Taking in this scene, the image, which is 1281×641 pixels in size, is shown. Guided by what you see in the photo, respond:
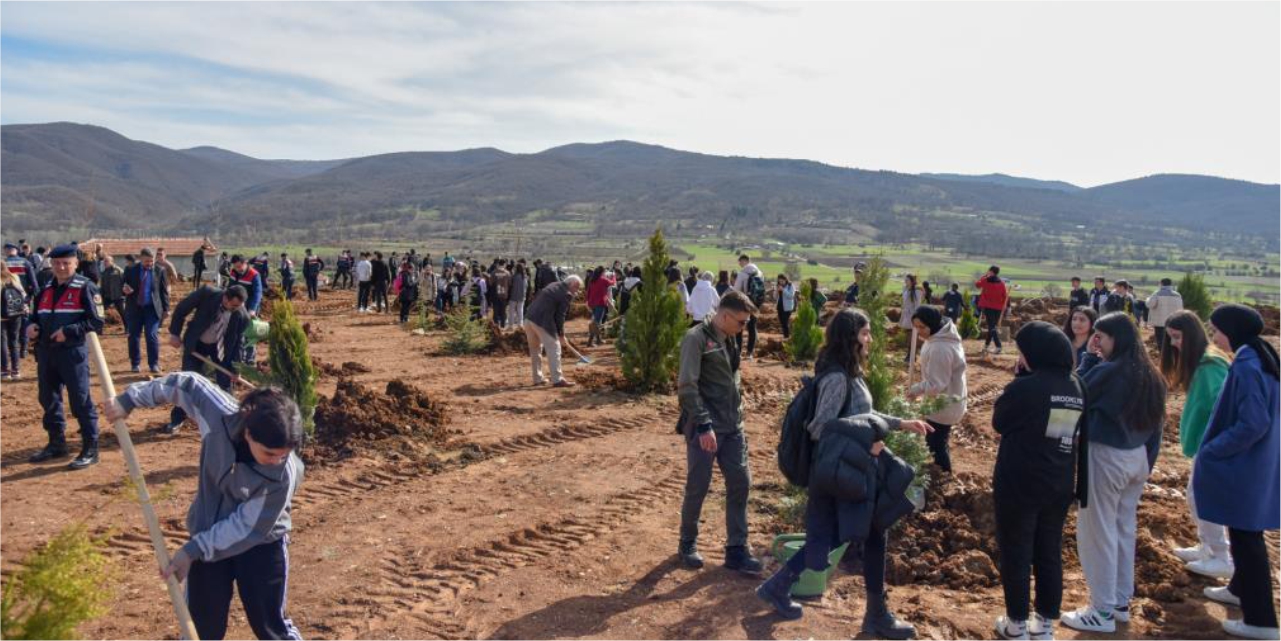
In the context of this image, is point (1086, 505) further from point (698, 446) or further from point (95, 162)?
point (95, 162)

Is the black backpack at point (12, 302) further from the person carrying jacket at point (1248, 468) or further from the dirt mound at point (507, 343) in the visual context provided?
the person carrying jacket at point (1248, 468)

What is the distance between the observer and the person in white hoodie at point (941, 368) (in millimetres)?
6695

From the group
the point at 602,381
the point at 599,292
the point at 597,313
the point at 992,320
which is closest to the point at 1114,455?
the point at 602,381

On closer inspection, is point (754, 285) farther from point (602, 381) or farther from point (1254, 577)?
point (1254, 577)

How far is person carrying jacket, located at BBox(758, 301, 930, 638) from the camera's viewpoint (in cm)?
424

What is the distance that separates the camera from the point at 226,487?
3.31 metres

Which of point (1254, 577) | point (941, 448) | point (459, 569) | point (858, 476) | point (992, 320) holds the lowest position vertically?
point (459, 569)

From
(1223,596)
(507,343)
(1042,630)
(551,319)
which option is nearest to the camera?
(1042,630)

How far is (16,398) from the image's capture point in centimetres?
1059

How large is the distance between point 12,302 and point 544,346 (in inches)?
250

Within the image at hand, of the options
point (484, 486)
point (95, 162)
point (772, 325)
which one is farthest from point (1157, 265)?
point (95, 162)

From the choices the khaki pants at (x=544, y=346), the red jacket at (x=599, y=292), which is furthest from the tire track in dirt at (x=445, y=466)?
the red jacket at (x=599, y=292)

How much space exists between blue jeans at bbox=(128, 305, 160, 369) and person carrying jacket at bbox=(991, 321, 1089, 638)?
1050 centimetres

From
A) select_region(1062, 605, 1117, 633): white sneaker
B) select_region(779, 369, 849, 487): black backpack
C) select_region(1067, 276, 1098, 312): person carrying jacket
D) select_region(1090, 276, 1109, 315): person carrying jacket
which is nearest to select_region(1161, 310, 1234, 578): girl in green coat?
select_region(1062, 605, 1117, 633): white sneaker
